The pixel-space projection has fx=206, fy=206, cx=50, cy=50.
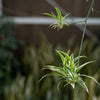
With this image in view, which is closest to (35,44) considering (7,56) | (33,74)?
(7,56)

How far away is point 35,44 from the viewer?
2.20 metres

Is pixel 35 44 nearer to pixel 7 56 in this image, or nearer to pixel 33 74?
pixel 7 56

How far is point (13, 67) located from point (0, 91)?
34cm

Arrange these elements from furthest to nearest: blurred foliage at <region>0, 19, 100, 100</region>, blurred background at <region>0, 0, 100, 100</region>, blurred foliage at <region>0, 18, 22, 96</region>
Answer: blurred foliage at <region>0, 18, 22, 96</region>, blurred background at <region>0, 0, 100, 100</region>, blurred foliage at <region>0, 19, 100, 100</region>

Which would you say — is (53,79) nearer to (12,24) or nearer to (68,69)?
(12,24)

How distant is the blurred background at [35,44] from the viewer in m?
1.28

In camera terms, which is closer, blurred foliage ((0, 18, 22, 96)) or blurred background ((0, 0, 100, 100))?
blurred background ((0, 0, 100, 100))

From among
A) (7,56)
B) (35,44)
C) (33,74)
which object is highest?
(35,44)

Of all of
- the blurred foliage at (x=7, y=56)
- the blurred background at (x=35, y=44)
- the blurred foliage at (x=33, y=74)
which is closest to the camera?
the blurred foliage at (x=33, y=74)

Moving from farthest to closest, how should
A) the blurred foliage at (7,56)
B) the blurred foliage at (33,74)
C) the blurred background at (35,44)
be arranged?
the blurred foliage at (7,56), the blurred background at (35,44), the blurred foliage at (33,74)

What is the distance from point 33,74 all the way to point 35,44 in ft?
2.36

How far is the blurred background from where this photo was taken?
50.3 inches

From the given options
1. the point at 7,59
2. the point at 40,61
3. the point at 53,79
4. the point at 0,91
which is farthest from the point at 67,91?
the point at 7,59

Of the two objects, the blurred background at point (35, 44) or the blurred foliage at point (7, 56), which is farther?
the blurred foliage at point (7, 56)
